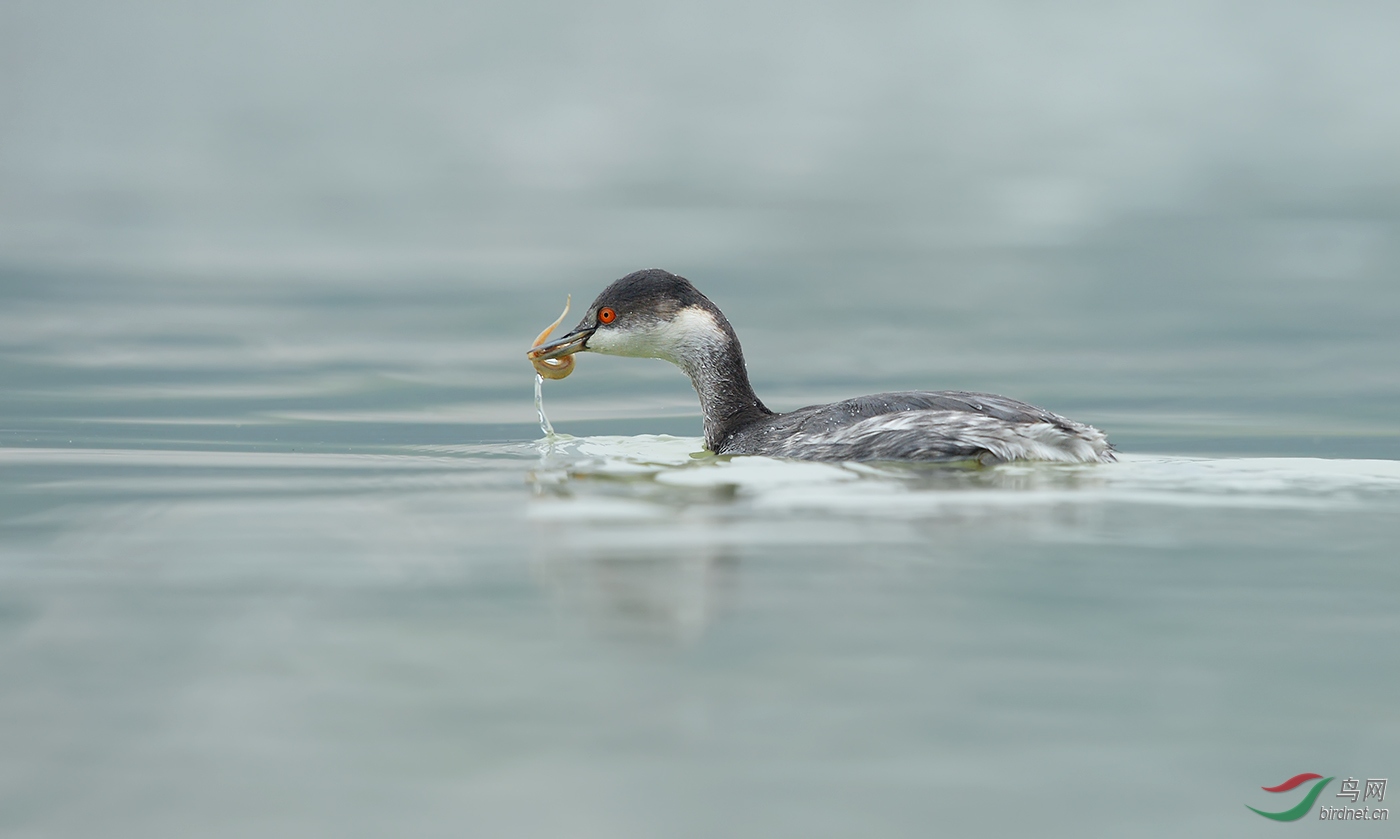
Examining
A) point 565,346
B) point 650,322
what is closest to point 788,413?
point 650,322

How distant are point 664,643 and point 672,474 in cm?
325

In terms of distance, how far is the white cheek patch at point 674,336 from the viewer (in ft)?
27.2

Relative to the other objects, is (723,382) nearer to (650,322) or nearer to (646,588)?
(650,322)

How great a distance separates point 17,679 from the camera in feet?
11.5

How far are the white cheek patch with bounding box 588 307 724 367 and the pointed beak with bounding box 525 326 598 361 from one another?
0.14 feet

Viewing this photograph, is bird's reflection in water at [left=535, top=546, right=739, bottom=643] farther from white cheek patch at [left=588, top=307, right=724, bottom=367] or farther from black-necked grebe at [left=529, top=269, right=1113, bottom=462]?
white cheek patch at [left=588, top=307, right=724, bottom=367]

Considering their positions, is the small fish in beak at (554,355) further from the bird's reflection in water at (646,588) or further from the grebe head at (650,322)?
the bird's reflection in water at (646,588)

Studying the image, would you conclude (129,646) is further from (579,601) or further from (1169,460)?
(1169,460)

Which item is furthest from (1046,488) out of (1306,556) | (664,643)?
(664,643)

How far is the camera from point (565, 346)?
27.3 ft

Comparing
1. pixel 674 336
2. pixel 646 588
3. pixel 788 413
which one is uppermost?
pixel 674 336

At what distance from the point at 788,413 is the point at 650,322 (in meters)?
0.97

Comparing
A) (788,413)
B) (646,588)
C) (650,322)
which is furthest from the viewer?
(650,322)

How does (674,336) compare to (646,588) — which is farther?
(674,336)
